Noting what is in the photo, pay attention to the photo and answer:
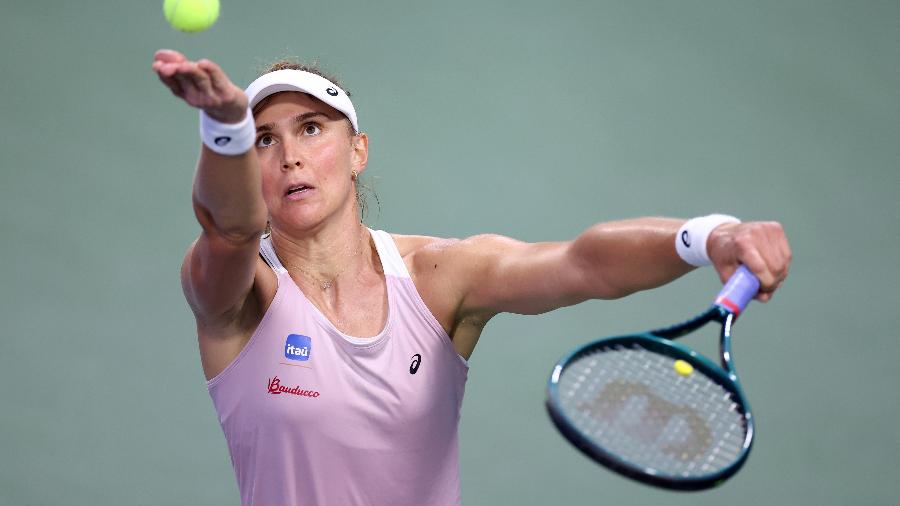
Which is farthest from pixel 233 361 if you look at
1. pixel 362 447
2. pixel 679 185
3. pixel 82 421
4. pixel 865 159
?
pixel 865 159

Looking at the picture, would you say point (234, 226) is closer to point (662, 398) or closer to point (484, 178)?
point (662, 398)

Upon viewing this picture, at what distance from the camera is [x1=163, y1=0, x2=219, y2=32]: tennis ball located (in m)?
2.43

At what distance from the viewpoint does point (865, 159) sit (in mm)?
4672

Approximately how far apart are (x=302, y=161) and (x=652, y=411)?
0.99m

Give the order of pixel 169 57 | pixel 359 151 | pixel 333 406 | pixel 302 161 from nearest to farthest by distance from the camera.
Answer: pixel 169 57 → pixel 333 406 → pixel 302 161 → pixel 359 151

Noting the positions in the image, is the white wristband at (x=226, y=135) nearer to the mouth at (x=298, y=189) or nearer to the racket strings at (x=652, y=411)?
the mouth at (x=298, y=189)

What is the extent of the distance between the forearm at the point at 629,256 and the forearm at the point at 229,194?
640mm

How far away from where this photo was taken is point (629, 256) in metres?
2.39

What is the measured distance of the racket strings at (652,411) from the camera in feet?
6.93

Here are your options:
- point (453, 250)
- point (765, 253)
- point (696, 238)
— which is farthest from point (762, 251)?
point (453, 250)

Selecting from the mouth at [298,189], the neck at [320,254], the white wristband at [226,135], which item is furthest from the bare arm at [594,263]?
the white wristband at [226,135]

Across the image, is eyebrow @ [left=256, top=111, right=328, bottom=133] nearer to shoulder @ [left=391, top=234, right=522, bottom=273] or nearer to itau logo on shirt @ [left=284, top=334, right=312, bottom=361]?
shoulder @ [left=391, top=234, right=522, bottom=273]

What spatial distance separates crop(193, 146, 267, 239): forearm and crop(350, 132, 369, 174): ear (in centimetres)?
71

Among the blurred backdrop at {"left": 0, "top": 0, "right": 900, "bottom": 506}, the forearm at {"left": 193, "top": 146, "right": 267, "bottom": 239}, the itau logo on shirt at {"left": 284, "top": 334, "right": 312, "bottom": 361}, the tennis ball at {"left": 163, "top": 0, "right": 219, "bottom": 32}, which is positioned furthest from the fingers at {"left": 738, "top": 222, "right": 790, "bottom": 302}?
the blurred backdrop at {"left": 0, "top": 0, "right": 900, "bottom": 506}
